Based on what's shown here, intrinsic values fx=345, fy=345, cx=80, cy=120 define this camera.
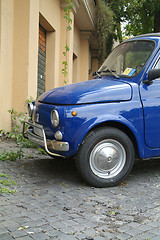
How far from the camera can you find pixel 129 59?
4.98 meters

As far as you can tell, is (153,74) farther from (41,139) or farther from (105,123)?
(41,139)

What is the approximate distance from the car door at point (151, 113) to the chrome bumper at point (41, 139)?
1.09 meters

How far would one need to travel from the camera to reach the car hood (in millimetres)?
4184

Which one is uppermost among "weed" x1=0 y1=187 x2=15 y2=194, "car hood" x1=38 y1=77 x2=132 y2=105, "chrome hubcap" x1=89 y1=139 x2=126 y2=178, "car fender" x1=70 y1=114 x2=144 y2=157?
"car hood" x1=38 y1=77 x2=132 y2=105

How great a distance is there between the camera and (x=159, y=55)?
4660 millimetres

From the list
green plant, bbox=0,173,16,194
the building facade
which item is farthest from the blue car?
the building facade

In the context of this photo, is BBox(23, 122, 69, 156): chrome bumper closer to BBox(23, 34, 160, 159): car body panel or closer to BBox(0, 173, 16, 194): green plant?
BBox(23, 34, 160, 159): car body panel

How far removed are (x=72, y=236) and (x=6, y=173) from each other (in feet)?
7.17

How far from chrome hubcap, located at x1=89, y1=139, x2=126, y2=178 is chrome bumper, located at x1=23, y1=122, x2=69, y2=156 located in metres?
0.39

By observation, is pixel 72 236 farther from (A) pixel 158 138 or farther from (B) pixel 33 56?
(B) pixel 33 56

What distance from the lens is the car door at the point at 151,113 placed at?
441cm

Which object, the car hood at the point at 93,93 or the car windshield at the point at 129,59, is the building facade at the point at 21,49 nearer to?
the car windshield at the point at 129,59

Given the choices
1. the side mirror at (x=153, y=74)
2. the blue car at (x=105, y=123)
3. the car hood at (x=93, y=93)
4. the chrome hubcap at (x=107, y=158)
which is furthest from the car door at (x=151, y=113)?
the chrome hubcap at (x=107, y=158)

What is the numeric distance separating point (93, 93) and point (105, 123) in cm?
41
